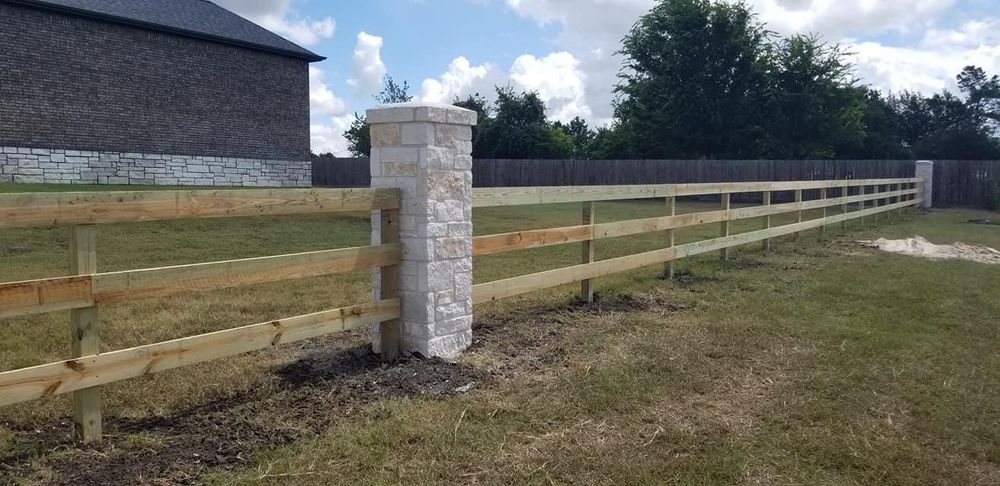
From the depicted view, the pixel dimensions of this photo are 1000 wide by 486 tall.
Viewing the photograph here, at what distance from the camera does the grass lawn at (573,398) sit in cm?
298

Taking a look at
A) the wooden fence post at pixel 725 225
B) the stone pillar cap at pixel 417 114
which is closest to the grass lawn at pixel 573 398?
the stone pillar cap at pixel 417 114

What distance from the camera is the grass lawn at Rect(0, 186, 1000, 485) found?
9.77 ft

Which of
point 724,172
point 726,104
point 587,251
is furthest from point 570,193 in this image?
point 726,104

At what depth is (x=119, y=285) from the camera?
303cm

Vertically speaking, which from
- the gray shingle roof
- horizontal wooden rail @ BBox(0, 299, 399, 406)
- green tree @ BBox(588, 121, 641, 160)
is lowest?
horizontal wooden rail @ BBox(0, 299, 399, 406)

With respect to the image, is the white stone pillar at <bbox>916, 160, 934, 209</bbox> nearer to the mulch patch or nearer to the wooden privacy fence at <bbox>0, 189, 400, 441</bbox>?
the mulch patch

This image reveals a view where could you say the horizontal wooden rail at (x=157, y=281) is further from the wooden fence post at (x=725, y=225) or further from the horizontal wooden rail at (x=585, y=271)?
the wooden fence post at (x=725, y=225)

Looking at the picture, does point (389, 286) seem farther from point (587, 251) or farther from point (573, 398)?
point (587, 251)

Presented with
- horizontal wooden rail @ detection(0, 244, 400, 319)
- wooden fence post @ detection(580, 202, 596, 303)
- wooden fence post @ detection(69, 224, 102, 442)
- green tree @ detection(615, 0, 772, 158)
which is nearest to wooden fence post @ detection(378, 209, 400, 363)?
horizontal wooden rail @ detection(0, 244, 400, 319)

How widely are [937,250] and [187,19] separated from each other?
22.5 m

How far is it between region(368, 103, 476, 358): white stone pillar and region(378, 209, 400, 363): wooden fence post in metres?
0.04

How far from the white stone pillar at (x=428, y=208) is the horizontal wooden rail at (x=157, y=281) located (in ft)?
1.13

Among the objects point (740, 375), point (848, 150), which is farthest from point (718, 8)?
point (740, 375)

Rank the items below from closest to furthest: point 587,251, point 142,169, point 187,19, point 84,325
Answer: point 84,325, point 587,251, point 142,169, point 187,19
